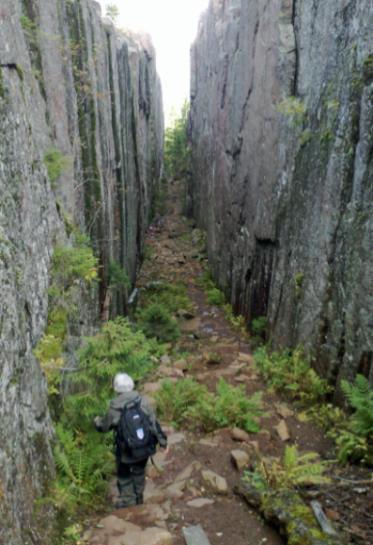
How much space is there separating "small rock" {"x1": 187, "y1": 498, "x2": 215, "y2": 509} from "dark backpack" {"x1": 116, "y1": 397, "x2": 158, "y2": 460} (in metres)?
0.86

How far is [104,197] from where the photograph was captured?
43.0 feet

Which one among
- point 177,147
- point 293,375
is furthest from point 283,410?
point 177,147

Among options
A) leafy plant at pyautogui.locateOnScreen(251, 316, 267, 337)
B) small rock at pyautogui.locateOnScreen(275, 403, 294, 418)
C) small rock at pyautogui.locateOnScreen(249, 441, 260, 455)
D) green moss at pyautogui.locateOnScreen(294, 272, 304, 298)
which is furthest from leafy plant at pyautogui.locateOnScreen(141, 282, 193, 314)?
small rock at pyautogui.locateOnScreen(249, 441, 260, 455)

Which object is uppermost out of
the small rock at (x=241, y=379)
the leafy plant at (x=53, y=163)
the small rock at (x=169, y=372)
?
the leafy plant at (x=53, y=163)

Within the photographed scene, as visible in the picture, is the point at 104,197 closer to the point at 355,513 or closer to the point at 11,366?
the point at 11,366

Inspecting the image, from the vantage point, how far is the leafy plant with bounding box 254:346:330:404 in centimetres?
920

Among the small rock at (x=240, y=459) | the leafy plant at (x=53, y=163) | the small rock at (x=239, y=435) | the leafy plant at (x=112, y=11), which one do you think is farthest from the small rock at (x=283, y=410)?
the leafy plant at (x=112, y=11)

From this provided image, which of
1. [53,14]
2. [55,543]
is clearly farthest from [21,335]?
[53,14]

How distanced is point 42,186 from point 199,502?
4762mm

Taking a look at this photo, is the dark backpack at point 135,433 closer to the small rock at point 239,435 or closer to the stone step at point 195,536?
the stone step at point 195,536

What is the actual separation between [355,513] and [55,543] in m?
3.14

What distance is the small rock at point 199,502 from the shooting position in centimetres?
625

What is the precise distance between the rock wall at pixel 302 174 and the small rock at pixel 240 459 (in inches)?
87.4

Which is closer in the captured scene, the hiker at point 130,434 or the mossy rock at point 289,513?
the mossy rock at point 289,513
